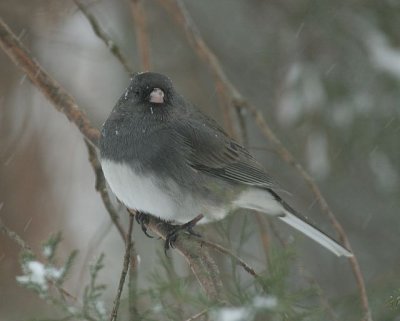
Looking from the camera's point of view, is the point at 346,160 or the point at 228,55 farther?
the point at 228,55

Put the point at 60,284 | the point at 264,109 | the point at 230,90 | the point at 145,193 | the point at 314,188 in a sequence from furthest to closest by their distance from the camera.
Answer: the point at 264,109, the point at 230,90, the point at 314,188, the point at 145,193, the point at 60,284

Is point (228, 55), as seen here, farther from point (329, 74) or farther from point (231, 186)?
point (231, 186)

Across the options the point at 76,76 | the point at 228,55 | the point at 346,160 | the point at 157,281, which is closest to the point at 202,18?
the point at 228,55

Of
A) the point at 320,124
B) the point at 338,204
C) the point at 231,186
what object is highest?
the point at 231,186

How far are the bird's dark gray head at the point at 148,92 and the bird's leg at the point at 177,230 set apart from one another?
1.83 feet

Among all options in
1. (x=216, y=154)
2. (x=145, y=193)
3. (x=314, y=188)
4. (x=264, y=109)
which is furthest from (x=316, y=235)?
(x=264, y=109)

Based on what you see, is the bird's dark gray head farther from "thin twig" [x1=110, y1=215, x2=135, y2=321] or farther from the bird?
"thin twig" [x1=110, y1=215, x2=135, y2=321]

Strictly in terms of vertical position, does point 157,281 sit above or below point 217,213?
above

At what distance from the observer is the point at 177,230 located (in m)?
2.80

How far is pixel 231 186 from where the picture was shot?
3264 millimetres

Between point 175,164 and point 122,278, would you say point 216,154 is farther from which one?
point 122,278

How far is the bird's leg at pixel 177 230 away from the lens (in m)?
2.70

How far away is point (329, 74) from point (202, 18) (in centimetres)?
185

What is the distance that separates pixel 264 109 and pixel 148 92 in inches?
87.4
